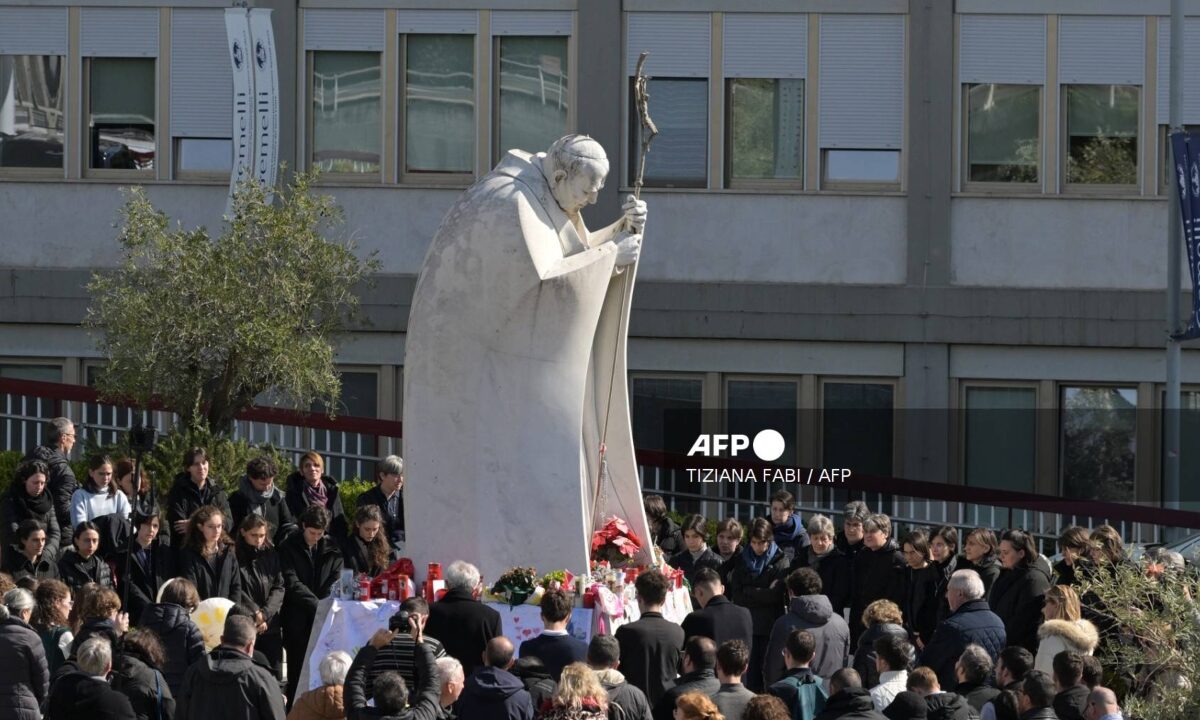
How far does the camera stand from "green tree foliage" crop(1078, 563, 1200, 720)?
1070 centimetres

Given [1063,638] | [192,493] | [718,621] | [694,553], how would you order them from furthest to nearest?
[192,493] → [694,553] → [718,621] → [1063,638]

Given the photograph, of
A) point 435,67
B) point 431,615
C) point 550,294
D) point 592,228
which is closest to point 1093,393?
point 592,228

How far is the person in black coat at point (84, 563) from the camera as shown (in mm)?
15391

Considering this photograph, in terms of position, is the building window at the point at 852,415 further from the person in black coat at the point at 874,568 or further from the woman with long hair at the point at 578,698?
the woman with long hair at the point at 578,698

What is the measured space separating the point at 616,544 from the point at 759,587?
39.5 inches

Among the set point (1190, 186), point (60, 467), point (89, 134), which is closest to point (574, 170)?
point (60, 467)

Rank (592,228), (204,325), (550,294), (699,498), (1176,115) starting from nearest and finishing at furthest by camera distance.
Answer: (550,294) < (204,325) < (699,498) < (1176,115) < (592,228)

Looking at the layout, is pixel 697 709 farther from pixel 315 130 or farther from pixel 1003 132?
pixel 315 130

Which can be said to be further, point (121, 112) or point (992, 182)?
point (121, 112)

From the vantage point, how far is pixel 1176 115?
82.4 ft

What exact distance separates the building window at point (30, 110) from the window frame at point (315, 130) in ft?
9.46

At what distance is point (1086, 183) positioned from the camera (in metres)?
27.8

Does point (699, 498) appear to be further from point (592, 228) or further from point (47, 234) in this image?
point (47, 234)

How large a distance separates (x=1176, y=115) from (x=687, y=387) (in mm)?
6344
